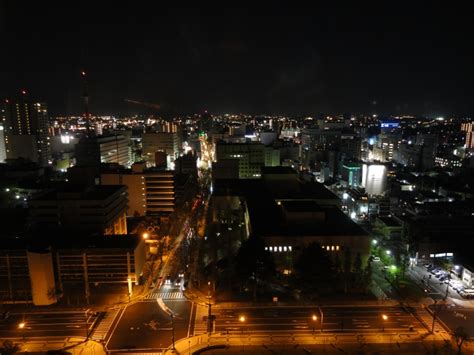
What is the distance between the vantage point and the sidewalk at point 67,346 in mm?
13722

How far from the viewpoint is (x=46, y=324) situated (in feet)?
50.9

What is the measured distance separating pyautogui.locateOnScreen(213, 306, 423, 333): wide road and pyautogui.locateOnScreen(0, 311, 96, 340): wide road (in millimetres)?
5746

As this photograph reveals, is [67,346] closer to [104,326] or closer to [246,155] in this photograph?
[104,326]

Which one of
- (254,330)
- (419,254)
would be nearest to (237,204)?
(419,254)

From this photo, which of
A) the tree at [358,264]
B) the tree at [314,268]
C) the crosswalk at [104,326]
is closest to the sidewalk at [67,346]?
the crosswalk at [104,326]

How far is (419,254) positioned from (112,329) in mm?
17114

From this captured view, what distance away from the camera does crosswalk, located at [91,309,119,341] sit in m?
14.5

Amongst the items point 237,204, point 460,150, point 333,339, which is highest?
point 460,150

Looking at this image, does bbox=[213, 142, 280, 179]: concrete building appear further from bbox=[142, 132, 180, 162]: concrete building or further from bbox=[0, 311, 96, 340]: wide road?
bbox=[0, 311, 96, 340]: wide road

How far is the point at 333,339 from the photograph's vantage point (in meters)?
14.2

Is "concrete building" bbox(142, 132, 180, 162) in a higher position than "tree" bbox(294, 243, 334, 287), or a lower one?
higher

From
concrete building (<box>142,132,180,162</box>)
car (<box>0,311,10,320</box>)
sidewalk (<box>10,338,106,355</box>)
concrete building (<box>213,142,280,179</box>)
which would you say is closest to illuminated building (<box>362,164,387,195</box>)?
concrete building (<box>213,142,280,179</box>)

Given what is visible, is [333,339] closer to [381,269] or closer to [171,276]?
[381,269]

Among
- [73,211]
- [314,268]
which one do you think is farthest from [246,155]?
[314,268]
